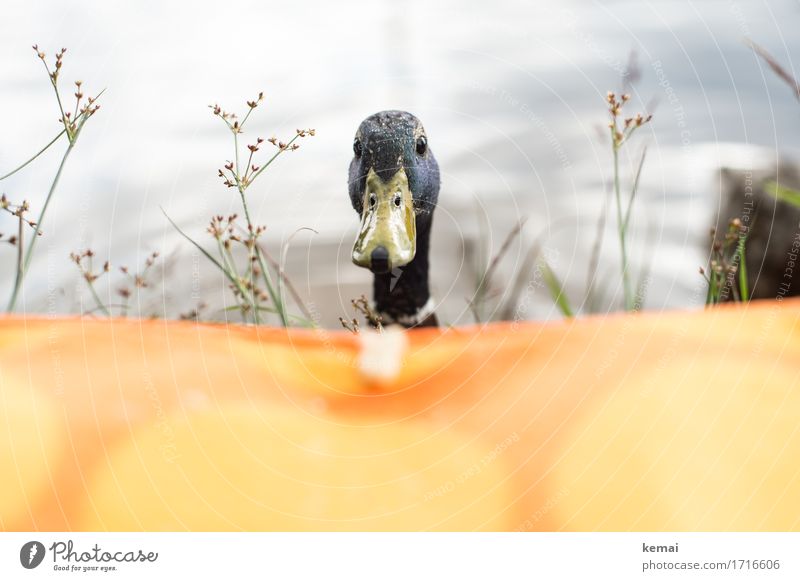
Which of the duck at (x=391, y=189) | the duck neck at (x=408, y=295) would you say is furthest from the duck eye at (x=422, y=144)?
the duck neck at (x=408, y=295)

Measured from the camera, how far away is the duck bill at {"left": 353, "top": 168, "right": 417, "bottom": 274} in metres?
0.89

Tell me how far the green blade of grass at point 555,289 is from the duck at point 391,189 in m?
0.21

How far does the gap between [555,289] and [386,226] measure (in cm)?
38

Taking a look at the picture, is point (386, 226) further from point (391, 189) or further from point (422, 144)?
point (422, 144)

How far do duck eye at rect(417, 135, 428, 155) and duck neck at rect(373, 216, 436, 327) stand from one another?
0.22m

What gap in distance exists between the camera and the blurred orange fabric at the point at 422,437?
0.88 m

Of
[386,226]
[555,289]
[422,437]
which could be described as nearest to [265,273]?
[386,226]

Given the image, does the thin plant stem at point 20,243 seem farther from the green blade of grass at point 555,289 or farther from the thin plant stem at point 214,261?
the green blade of grass at point 555,289

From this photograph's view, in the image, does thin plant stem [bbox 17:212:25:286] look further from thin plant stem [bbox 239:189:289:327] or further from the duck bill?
the duck bill

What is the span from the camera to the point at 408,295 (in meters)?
1.37

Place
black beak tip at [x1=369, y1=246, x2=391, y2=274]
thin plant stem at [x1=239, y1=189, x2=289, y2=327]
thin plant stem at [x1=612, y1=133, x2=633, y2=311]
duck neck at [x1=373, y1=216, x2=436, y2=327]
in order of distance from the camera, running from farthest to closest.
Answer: duck neck at [x1=373, y1=216, x2=436, y2=327]
thin plant stem at [x1=612, y1=133, x2=633, y2=311]
thin plant stem at [x1=239, y1=189, x2=289, y2=327]
black beak tip at [x1=369, y1=246, x2=391, y2=274]

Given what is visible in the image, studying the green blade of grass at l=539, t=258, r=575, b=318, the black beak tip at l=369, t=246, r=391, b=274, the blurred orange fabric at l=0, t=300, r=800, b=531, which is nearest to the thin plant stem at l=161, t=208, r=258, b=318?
the blurred orange fabric at l=0, t=300, r=800, b=531
